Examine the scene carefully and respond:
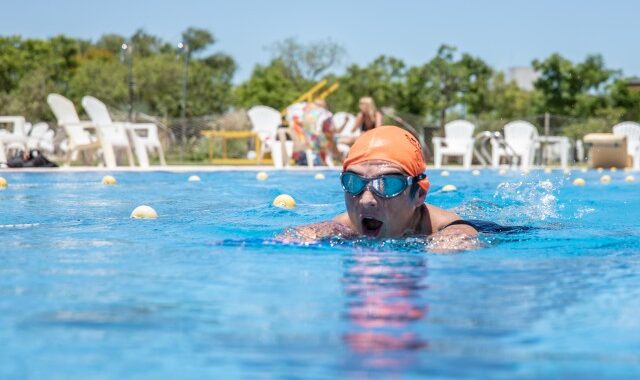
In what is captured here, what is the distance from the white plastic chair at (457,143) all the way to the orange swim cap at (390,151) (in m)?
16.1

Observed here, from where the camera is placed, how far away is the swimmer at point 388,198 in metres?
4.34

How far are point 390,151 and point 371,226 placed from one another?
374 millimetres

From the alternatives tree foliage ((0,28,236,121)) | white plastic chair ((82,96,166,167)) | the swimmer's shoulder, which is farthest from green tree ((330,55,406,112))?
the swimmer's shoulder

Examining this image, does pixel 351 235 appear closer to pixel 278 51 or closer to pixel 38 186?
pixel 38 186

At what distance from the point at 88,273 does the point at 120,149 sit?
50.1 ft

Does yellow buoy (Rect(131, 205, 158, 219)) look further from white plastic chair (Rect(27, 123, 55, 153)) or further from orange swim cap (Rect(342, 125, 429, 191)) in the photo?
white plastic chair (Rect(27, 123, 55, 153))

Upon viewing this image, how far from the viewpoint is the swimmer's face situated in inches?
171

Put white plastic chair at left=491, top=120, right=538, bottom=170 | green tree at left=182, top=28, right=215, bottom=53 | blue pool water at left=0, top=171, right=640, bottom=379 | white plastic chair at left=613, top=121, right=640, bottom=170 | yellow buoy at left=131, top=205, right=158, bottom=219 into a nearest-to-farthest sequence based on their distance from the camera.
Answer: blue pool water at left=0, top=171, right=640, bottom=379 < yellow buoy at left=131, top=205, right=158, bottom=219 < white plastic chair at left=613, top=121, right=640, bottom=170 < white plastic chair at left=491, top=120, right=538, bottom=170 < green tree at left=182, top=28, right=215, bottom=53

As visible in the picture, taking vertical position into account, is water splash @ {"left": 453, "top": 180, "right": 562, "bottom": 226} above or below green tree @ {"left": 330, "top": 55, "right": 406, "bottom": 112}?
below

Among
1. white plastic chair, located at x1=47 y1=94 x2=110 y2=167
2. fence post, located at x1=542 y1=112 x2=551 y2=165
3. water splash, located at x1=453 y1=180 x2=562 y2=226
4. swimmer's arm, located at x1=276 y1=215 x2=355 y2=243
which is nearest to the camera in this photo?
swimmer's arm, located at x1=276 y1=215 x2=355 y2=243

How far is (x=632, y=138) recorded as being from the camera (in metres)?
22.5

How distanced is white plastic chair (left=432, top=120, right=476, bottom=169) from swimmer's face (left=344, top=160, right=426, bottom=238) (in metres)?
16.3

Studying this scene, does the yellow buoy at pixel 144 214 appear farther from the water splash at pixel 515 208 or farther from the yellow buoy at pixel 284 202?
the water splash at pixel 515 208

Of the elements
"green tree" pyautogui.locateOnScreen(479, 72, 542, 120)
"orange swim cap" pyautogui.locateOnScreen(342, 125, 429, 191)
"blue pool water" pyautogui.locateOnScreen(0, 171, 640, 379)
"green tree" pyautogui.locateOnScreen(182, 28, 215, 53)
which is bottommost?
"blue pool water" pyautogui.locateOnScreen(0, 171, 640, 379)
